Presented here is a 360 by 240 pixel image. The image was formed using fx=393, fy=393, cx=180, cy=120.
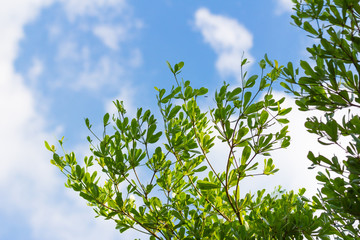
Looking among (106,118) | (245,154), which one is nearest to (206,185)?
(245,154)

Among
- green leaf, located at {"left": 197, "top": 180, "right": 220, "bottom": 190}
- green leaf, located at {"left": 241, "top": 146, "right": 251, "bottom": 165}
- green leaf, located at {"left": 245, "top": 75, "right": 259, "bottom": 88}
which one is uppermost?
green leaf, located at {"left": 245, "top": 75, "right": 259, "bottom": 88}

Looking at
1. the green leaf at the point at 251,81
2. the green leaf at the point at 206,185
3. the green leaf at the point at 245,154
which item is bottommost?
the green leaf at the point at 206,185

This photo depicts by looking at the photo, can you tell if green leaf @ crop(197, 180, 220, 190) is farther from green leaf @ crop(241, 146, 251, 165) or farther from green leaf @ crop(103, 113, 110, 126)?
green leaf @ crop(103, 113, 110, 126)

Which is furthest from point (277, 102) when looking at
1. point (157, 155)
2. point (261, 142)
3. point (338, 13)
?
point (157, 155)

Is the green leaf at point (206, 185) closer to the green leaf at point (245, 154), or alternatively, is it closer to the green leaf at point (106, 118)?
the green leaf at point (245, 154)

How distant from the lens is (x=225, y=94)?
441cm

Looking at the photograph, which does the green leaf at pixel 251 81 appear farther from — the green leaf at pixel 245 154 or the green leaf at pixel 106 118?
the green leaf at pixel 106 118

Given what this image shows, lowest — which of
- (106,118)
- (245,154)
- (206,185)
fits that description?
(206,185)

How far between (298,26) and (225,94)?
1154mm

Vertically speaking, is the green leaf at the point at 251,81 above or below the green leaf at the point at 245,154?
above

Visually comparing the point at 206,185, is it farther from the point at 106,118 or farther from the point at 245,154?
the point at 106,118

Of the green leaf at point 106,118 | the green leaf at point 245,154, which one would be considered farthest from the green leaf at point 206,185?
the green leaf at point 106,118

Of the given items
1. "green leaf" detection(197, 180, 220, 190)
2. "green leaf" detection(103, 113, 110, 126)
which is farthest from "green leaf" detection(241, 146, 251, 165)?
"green leaf" detection(103, 113, 110, 126)

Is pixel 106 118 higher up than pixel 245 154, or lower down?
higher up
